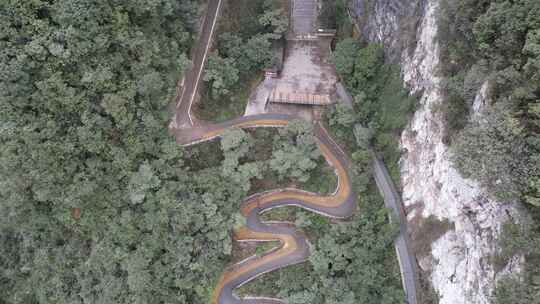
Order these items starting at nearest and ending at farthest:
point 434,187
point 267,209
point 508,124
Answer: point 508,124
point 434,187
point 267,209

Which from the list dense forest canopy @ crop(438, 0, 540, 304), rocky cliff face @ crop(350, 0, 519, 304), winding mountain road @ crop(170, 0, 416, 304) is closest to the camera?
dense forest canopy @ crop(438, 0, 540, 304)

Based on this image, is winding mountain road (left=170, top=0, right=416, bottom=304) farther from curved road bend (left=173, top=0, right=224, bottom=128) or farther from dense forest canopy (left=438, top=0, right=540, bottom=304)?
dense forest canopy (left=438, top=0, right=540, bottom=304)

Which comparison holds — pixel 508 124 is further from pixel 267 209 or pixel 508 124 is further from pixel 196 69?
pixel 196 69

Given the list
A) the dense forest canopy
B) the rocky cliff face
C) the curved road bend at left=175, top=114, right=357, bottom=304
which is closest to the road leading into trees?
the curved road bend at left=175, top=114, right=357, bottom=304

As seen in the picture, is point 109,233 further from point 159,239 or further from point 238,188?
point 238,188

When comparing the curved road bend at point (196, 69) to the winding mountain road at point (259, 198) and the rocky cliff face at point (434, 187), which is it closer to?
the winding mountain road at point (259, 198)

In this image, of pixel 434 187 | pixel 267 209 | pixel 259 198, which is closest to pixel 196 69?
pixel 259 198
